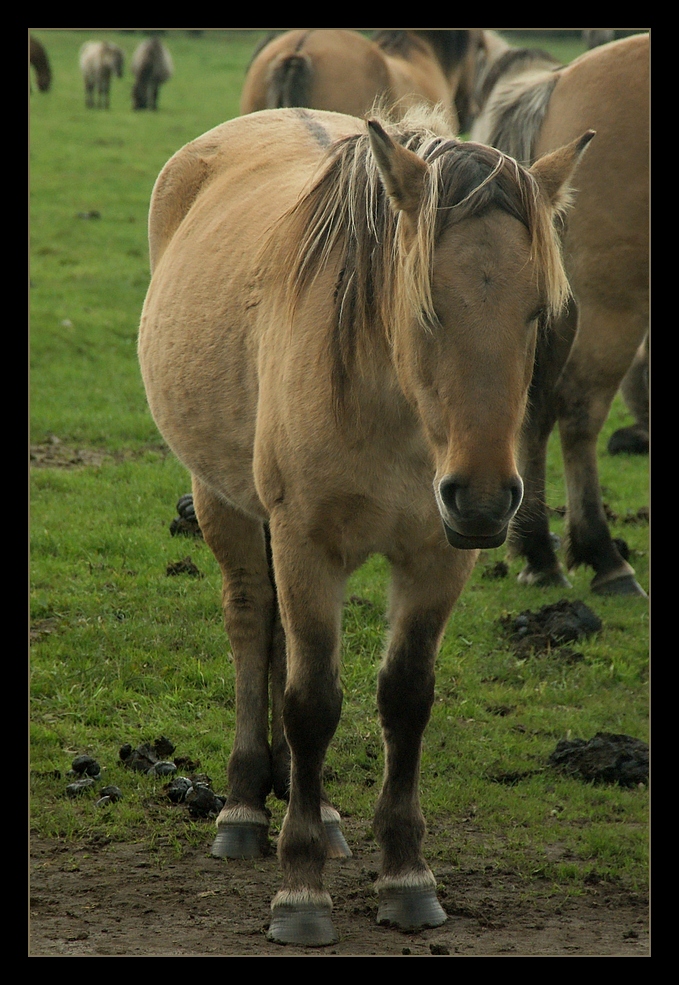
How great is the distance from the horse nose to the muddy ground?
1.46 m

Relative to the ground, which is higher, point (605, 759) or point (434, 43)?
point (434, 43)

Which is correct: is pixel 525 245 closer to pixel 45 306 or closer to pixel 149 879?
pixel 149 879

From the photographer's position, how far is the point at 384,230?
333 centimetres

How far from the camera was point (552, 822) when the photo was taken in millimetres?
4559

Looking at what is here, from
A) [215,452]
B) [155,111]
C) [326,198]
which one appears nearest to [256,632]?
[215,452]

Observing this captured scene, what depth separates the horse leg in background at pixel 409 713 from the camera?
3625mm

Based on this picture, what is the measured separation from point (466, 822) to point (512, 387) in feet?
7.53

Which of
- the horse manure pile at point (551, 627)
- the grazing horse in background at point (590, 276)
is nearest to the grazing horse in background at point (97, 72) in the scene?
the grazing horse in background at point (590, 276)

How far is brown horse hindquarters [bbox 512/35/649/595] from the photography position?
6.16m

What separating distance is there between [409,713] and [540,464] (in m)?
3.04

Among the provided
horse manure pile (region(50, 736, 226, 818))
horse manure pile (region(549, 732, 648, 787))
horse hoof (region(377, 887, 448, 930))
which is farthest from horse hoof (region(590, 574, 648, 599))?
horse hoof (region(377, 887, 448, 930))

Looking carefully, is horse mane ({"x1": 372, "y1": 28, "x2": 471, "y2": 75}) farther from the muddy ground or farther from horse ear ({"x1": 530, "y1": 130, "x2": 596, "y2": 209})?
the muddy ground

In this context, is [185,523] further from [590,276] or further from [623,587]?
[590,276]

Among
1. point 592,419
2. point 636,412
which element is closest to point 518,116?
point 592,419
